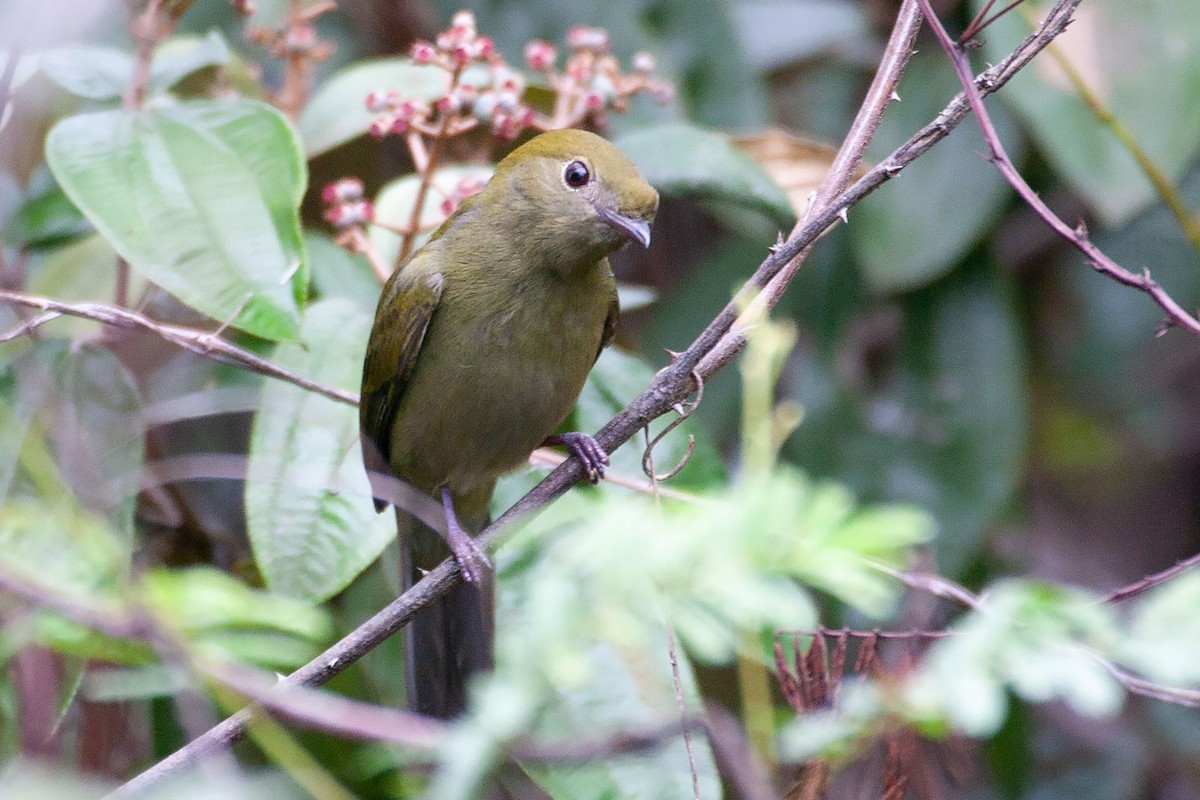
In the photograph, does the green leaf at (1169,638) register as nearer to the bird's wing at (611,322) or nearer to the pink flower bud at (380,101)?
the bird's wing at (611,322)

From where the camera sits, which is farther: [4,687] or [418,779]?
[4,687]

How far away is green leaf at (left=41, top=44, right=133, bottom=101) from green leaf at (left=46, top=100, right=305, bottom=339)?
24 centimetres

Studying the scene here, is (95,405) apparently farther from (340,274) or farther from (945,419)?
(945,419)

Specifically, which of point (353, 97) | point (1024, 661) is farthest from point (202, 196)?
point (1024, 661)

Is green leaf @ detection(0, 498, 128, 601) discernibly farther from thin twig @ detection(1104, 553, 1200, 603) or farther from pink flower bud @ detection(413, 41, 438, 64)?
pink flower bud @ detection(413, 41, 438, 64)

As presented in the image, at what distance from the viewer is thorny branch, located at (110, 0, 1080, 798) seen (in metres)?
2.14

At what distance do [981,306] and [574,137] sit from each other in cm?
213

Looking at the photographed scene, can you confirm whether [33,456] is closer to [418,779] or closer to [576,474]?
[576,474]

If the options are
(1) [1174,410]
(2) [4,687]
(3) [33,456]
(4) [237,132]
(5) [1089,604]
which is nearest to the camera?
(5) [1089,604]

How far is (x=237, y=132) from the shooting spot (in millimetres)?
3285

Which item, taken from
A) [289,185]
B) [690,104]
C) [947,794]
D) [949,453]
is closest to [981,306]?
[949,453]

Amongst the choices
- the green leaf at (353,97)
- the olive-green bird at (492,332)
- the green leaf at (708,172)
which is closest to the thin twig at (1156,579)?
the olive-green bird at (492,332)

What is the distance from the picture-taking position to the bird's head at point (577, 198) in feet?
10.3

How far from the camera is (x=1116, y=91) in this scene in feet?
13.3
